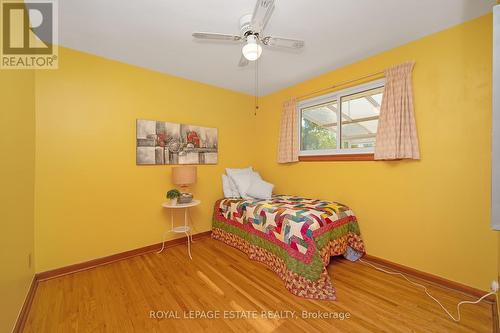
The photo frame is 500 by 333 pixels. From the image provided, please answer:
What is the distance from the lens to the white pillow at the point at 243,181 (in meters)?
3.15

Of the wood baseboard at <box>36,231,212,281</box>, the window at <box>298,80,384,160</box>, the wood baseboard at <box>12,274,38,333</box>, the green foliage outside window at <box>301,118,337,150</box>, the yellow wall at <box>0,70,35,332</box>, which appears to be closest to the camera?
the yellow wall at <box>0,70,35,332</box>

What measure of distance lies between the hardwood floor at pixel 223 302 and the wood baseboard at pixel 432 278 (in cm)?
7

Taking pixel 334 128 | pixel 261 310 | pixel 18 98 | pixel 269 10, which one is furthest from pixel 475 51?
pixel 18 98

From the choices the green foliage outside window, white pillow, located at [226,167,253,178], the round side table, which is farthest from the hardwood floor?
the green foliage outside window

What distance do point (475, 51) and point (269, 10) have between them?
1.90 m

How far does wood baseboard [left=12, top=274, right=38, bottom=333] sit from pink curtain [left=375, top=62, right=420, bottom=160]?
344 centimetres

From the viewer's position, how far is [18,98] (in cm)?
155

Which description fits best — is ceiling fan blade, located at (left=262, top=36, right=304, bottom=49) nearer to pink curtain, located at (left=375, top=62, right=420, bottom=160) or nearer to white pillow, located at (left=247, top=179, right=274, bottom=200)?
pink curtain, located at (left=375, top=62, right=420, bottom=160)

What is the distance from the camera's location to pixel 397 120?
2150 mm

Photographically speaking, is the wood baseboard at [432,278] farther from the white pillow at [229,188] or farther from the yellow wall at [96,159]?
the yellow wall at [96,159]

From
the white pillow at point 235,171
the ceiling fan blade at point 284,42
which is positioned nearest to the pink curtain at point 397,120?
the ceiling fan blade at point 284,42

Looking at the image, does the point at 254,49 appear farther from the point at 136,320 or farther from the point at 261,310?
the point at 136,320

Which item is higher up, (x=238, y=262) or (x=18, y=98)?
(x=18, y=98)

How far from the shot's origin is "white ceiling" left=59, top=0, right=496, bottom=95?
5.40 ft
